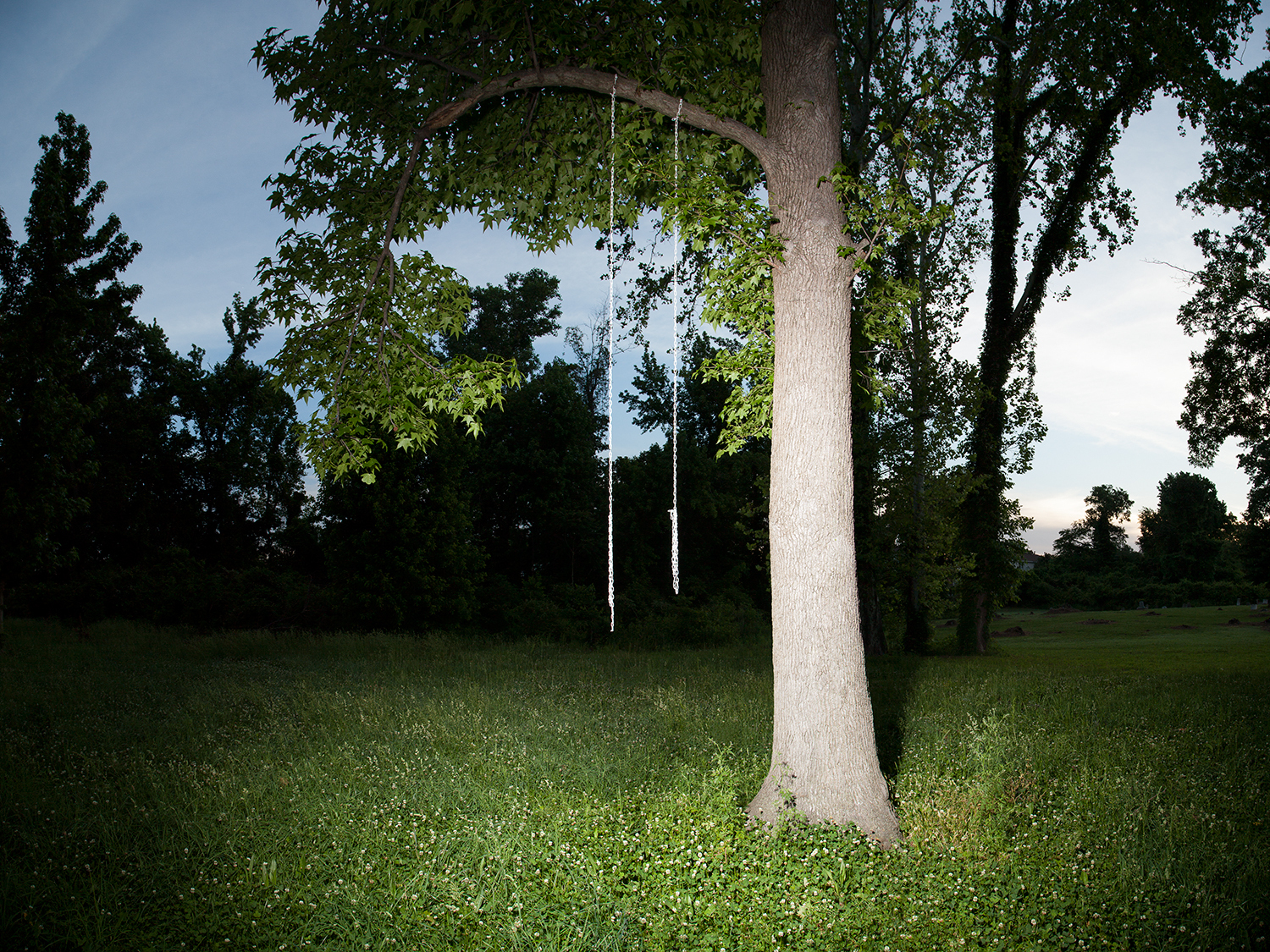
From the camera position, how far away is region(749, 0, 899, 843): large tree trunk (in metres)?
5.65

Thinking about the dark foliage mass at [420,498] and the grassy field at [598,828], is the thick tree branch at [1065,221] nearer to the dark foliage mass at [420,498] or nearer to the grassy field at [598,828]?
the dark foliage mass at [420,498]

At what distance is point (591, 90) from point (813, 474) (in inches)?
169

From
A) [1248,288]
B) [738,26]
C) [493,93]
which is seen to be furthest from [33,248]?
[1248,288]

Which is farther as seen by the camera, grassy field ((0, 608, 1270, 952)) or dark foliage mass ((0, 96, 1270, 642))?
dark foliage mass ((0, 96, 1270, 642))

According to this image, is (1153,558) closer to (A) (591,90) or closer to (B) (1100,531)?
(B) (1100,531)

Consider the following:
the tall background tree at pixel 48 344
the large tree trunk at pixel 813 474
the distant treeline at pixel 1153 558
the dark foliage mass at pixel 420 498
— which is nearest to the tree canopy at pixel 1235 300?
the dark foliage mass at pixel 420 498

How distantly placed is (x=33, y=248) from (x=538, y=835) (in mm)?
23868

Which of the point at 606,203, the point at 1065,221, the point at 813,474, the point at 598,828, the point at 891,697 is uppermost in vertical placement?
the point at 1065,221

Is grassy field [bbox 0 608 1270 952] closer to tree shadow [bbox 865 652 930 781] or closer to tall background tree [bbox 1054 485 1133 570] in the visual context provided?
tree shadow [bbox 865 652 930 781]

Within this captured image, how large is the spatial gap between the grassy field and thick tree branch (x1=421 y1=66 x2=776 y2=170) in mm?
5841

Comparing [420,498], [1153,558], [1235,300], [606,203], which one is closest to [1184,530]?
[1153,558]

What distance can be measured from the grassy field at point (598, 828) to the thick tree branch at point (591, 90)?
5841mm

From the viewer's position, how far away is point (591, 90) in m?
6.99

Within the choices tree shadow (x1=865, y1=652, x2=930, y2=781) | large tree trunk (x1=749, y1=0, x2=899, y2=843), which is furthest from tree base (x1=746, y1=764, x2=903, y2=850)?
tree shadow (x1=865, y1=652, x2=930, y2=781)
